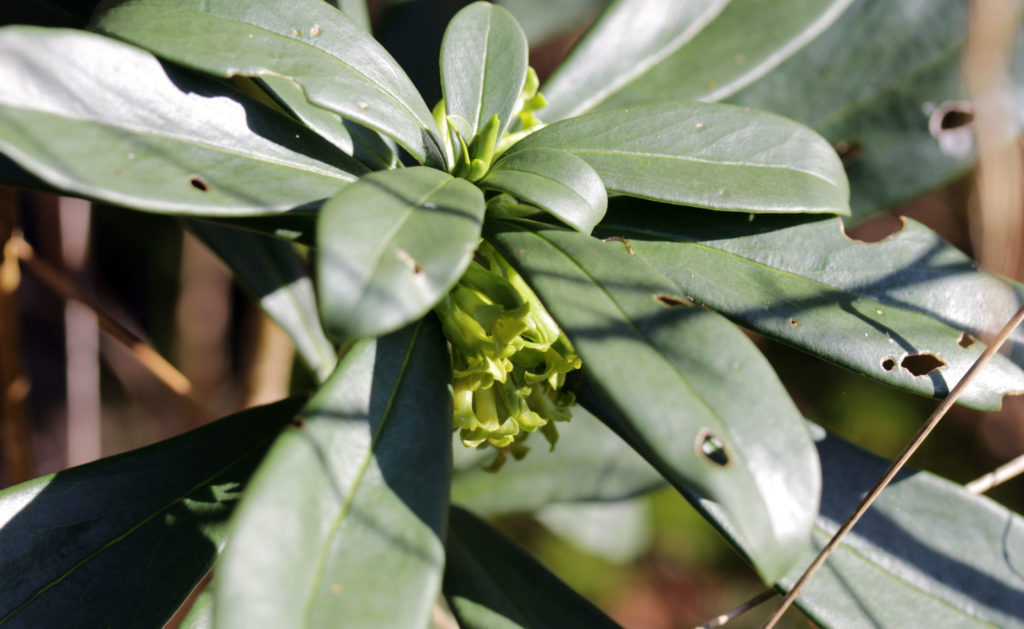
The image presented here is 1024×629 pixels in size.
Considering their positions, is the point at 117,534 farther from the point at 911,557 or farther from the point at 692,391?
the point at 911,557

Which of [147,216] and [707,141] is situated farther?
[147,216]

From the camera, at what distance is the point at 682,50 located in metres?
1.12

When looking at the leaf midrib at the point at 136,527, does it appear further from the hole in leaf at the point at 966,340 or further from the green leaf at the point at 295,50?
the hole in leaf at the point at 966,340

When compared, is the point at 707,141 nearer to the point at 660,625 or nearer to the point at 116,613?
the point at 116,613

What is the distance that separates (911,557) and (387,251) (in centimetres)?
77

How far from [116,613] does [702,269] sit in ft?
2.22

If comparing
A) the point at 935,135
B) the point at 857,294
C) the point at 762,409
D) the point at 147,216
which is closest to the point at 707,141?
the point at 857,294

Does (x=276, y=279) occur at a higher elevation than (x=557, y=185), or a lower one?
lower

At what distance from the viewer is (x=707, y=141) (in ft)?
2.68

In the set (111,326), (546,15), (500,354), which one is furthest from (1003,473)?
(111,326)

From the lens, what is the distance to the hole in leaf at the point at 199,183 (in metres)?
→ 0.64

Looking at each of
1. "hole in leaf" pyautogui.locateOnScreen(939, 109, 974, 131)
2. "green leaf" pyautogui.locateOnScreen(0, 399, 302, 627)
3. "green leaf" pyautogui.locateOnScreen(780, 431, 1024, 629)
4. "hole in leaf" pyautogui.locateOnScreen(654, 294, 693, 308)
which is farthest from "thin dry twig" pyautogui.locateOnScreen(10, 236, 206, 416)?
"hole in leaf" pyautogui.locateOnScreen(939, 109, 974, 131)

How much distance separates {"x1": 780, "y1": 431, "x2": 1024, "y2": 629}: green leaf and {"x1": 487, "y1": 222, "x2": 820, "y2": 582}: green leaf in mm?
379

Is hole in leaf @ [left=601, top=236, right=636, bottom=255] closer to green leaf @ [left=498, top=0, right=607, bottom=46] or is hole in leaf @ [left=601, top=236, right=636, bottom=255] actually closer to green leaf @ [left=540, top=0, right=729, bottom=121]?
green leaf @ [left=540, top=0, right=729, bottom=121]
